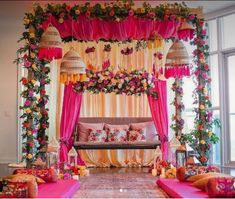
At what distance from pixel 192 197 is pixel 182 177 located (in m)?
1.30

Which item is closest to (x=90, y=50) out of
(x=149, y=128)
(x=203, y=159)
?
(x=149, y=128)

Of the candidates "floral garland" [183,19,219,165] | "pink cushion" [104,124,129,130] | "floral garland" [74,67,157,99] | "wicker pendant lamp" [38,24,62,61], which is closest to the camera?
"wicker pendant lamp" [38,24,62,61]

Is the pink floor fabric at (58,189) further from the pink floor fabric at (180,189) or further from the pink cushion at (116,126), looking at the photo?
the pink cushion at (116,126)

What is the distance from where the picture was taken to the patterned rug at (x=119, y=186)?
543cm

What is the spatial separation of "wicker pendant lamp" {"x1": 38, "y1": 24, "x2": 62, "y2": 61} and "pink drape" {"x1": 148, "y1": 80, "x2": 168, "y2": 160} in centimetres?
327

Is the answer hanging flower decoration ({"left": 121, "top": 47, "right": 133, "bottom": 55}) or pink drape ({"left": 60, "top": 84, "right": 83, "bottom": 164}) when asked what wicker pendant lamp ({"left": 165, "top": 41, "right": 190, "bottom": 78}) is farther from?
pink drape ({"left": 60, "top": 84, "right": 83, "bottom": 164})

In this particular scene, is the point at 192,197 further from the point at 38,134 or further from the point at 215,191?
the point at 38,134

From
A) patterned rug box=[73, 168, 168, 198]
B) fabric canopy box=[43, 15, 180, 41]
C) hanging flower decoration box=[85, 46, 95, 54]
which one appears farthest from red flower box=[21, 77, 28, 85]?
hanging flower decoration box=[85, 46, 95, 54]

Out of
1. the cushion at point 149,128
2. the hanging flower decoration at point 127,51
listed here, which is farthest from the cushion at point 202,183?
the hanging flower decoration at point 127,51

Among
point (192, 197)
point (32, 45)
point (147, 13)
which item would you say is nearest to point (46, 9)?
point (32, 45)

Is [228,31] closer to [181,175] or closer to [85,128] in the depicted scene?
[85,128]

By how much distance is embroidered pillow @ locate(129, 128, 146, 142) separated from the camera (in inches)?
375

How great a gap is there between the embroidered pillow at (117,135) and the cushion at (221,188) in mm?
5093

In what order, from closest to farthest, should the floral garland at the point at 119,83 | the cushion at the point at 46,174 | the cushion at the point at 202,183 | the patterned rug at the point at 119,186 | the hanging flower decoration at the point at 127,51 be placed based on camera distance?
the cushion at the point at 202,183
the patterned rug at the point at 119,186
the cushion at the point at 46,174
the floral garland at the point at 119,83
the hanging flower decoration at the point at 127,51
